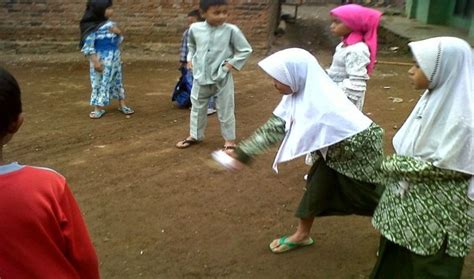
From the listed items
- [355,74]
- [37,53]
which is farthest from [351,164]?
[37,53]

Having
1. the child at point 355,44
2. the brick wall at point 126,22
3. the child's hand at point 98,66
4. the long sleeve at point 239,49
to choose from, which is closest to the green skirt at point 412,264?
the child at point 355,44

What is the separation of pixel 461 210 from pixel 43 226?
1824mm

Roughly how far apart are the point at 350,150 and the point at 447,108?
31.0 inches

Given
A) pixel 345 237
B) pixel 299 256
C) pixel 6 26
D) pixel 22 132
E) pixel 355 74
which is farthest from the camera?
pixel 6 26

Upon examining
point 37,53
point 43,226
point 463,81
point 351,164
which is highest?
point 463,81

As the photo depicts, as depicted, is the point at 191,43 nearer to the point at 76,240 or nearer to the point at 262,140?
the point at 262,140

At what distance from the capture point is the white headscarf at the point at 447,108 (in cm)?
236

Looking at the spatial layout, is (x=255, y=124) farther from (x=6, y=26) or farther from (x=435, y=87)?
(x=6, y=26)

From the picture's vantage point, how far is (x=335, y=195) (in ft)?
10.9

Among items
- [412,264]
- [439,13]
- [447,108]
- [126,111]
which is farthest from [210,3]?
[439,13]

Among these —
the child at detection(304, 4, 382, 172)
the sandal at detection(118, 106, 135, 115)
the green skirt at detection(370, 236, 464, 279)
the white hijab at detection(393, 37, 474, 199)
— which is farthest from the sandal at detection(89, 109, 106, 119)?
the white hijab at detection(393, 37, 474, 199)

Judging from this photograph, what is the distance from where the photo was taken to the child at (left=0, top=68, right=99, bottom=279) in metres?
1.62

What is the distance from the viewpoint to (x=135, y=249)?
3639 millimetres

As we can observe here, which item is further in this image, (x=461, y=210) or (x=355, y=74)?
(x=355, y=74)
